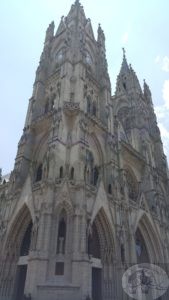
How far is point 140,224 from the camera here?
26.7 meters

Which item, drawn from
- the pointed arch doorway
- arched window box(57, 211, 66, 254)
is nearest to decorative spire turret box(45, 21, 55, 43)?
arched window box(57, 211, 66, 254)

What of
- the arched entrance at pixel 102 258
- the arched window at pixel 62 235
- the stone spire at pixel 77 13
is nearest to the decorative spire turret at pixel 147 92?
the stone spire at pixel 77 13

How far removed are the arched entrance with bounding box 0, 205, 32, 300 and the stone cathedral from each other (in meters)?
0.07

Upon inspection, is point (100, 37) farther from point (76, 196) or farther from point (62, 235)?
point (62, 235)

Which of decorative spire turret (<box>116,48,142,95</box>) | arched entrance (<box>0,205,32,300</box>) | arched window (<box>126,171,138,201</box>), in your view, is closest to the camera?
arched entrance (<box>0,205,32,300</box>)

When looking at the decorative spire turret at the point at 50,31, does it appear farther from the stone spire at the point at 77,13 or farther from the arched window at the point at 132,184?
the arched window at the point at 132,184

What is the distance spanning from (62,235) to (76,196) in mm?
2850

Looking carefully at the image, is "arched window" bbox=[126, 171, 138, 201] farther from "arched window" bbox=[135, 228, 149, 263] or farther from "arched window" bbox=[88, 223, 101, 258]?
"arched window" bbox=[88, 223, 101, 258]

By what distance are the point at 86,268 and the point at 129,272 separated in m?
5.61

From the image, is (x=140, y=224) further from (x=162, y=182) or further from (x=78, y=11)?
(x=78, y=11)

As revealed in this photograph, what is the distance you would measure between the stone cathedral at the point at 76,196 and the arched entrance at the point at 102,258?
0.07 meters

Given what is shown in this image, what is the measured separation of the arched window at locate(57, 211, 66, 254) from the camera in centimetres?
1784

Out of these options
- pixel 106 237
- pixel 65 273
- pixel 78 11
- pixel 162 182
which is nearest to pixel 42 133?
pixel 106 237

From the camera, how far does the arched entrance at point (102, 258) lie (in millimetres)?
19625
